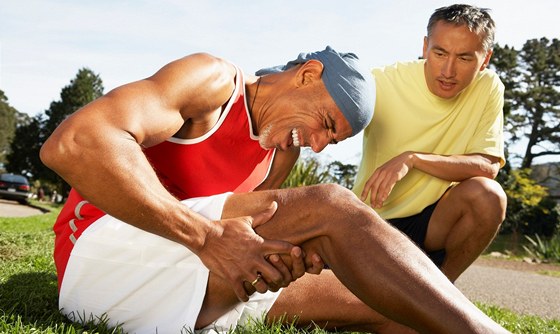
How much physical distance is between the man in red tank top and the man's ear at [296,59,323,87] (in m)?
0.07

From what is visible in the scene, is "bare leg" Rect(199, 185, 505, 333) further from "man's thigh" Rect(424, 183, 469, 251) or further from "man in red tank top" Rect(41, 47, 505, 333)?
"man's thigh" Rect(424, 183, 469, 251)

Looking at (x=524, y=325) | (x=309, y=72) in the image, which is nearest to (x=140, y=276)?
(x=309, y=72)

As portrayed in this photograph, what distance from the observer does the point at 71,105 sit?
58.0 metres

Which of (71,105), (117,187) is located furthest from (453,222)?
(71,105)

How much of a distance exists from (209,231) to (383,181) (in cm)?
155

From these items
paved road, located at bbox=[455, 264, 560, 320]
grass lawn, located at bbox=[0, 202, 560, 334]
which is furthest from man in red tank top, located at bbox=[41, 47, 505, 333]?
paved road, located at bbox=[455, 264, 560, 320]

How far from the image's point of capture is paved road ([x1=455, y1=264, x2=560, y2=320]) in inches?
261

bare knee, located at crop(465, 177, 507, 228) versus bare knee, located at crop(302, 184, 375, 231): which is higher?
bare knee, located at crop(302, 184, 375, 231)

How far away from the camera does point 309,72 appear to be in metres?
3.11

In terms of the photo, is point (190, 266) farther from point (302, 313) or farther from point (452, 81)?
point (452, 81)

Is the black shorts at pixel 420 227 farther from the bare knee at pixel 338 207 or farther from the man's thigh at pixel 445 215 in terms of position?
the bare knee at pixel 338 207

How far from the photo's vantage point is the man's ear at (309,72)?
3090 millimetres

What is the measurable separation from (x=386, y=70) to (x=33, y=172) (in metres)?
60.2

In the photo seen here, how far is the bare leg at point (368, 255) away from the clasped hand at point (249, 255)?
0.04 meters
